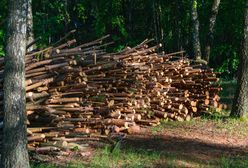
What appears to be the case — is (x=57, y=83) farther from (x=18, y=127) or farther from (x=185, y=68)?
(x=185, y=68)

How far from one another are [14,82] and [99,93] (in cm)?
397

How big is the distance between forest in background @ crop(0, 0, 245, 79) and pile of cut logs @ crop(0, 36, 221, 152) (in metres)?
10.2

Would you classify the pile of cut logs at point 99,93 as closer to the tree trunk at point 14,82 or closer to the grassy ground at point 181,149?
the grassy ground at point 181,149

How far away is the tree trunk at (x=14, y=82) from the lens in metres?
6.09

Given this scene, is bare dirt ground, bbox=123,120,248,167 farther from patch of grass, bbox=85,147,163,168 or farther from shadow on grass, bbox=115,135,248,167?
patch of grass, bbox=85,147,163,168

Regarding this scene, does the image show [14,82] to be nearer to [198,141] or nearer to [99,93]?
[99,93]

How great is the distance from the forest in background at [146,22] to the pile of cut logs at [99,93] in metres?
10.2

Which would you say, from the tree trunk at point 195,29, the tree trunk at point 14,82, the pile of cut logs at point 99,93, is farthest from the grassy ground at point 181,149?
the tree trunk at point 195,29

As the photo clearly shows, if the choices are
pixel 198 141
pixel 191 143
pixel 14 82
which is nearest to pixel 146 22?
pixel 198 141

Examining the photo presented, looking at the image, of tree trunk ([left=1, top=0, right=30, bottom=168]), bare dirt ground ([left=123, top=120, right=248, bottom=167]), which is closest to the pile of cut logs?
bare dirt ground ([left=123, top=120, right=248, bottom=167])

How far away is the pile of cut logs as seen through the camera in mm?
8453

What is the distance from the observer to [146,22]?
80.7 ft

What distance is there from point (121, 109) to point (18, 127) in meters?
4.42

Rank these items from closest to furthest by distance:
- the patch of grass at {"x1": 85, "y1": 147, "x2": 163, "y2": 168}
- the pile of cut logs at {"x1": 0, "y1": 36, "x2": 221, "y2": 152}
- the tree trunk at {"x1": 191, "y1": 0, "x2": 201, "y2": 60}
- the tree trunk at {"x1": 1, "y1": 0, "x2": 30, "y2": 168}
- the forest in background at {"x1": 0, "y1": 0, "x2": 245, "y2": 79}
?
the tree trunk at {"x1": 1, "y1": 0, "x2": 30, "y2": 168}, the patch of grass at {"x1": 85, "y1": 147, "x2": 163, "y2": 168}, the pile of cut logs at {"x1": 0, "y1": 36, "x2": 221, "y2": 152}, the tree trunk at {"x1": 191, "y1": 0, "x2": 201, "y2": 60}, the forest in background at {"x1": 0, "y1": 0, "x2": 245, "y2": 79}
